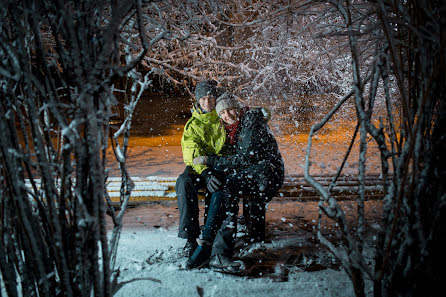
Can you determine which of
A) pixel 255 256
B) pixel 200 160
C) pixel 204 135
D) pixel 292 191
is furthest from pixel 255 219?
pixel 292 191

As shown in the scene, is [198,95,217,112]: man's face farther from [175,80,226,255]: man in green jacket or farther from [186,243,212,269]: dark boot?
[186,243,212,269]: dark boot

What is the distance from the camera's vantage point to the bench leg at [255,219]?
10.3ft

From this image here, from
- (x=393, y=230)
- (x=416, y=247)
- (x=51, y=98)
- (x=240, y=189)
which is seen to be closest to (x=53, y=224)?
(x=51, y=98)

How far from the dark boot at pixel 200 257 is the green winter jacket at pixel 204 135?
2.95 ft

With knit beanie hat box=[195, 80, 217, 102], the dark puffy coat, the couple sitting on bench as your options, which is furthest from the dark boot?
knit beanie hat box=[195, 80, 217, 102]

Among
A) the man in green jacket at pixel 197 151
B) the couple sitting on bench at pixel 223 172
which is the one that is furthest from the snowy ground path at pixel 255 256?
the man in green jacket at pixel 197 151

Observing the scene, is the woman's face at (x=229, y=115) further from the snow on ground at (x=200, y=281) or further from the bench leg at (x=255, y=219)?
the snow on ground at (x=200, y=281)

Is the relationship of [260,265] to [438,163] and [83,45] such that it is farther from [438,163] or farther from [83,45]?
[83,45]

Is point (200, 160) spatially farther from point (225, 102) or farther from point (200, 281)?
point (200, 281)

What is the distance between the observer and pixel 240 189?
3010 mm

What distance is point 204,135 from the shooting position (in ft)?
11.1

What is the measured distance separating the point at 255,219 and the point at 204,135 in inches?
38.2

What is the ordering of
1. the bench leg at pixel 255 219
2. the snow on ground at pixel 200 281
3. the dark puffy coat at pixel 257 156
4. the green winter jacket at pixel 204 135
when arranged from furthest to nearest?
1. the green winter jacket at pixel 204 135
2. the bench leg at pixel 255 219
3. the dark puffy coat at pixel 257 156
4. the snow on ground at pixel 200 281

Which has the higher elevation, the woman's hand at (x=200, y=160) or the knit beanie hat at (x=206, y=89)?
the knit beanie hat at (x=206, y=89)
